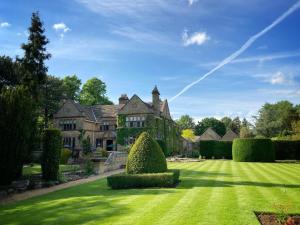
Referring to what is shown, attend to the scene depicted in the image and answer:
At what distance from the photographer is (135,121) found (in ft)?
166

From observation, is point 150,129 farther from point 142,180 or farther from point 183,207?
point 183,207

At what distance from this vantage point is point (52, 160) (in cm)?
2130

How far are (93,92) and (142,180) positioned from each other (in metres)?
59.9

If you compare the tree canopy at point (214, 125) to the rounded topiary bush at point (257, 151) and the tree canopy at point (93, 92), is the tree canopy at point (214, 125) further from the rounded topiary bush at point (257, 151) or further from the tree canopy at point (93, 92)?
the rounded topiary bush at point (257, 151)

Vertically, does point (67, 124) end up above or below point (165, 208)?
above

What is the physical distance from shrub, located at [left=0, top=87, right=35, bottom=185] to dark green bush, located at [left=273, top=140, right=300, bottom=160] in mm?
32641

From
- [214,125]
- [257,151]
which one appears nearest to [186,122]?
[214,125]

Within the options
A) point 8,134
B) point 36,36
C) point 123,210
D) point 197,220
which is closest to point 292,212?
point 197,220

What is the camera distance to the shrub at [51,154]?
2116 centimetres

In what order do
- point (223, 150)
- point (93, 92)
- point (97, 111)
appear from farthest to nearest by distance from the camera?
point (93, 92), point (97, 111), point (223, 150)

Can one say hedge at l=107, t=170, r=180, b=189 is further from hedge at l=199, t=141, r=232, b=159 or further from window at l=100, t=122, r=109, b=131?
window at l=100, t=122, r=109, b=131

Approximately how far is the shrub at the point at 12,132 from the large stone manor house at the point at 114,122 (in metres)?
31.7

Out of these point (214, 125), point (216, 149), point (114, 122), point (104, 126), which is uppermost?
point (214, 125)

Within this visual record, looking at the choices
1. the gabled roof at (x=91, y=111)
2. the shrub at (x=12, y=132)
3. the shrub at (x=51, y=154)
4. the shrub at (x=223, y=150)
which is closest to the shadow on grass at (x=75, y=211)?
the shrub at (x=12, y=132)
